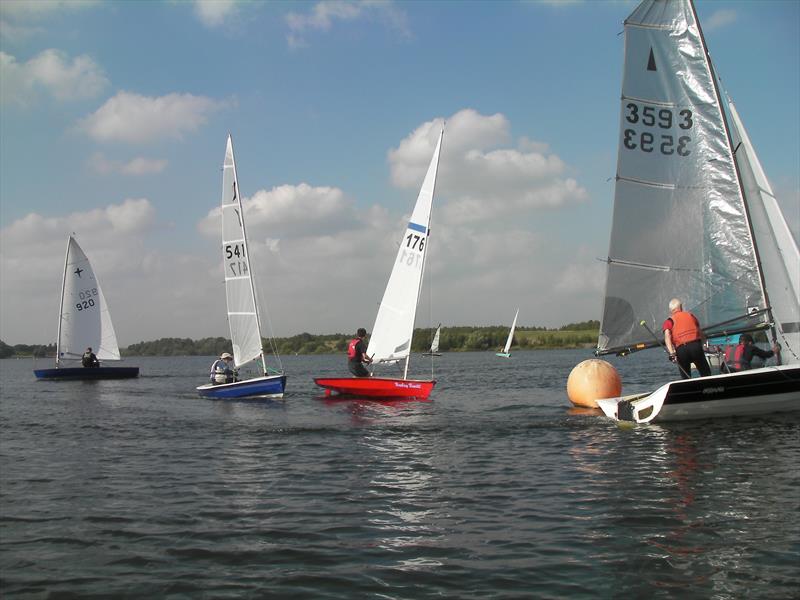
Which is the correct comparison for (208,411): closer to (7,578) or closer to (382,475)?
(382,475)

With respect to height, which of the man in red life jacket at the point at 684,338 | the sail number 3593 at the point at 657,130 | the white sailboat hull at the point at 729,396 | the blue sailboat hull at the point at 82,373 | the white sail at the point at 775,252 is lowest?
the blue sailboat hull at the point at 82,373

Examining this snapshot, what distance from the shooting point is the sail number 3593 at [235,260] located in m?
25.8

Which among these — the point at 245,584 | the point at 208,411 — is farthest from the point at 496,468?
the point at 208,411

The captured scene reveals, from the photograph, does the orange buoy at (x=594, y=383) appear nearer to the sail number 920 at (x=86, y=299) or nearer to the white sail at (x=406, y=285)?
the white sail at (x=406, y=285)

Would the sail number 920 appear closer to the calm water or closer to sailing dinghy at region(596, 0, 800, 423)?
the calm water

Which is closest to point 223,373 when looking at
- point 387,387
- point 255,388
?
point 255,388

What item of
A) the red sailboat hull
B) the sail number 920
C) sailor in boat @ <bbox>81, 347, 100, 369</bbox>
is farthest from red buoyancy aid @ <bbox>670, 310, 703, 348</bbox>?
the sail number 920

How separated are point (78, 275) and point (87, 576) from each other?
4161 cm

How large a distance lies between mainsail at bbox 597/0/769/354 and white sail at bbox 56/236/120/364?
36.6 metres

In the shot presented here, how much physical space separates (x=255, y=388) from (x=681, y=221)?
14.2 metres

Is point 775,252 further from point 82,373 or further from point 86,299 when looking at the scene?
point 86,299

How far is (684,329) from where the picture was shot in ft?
47.1

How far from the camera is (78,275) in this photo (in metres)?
44.3

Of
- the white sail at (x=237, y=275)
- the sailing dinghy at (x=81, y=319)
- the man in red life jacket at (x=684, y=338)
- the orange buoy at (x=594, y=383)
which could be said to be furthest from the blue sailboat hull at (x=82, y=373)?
the man in red life jacket at (x=684, y=338)
